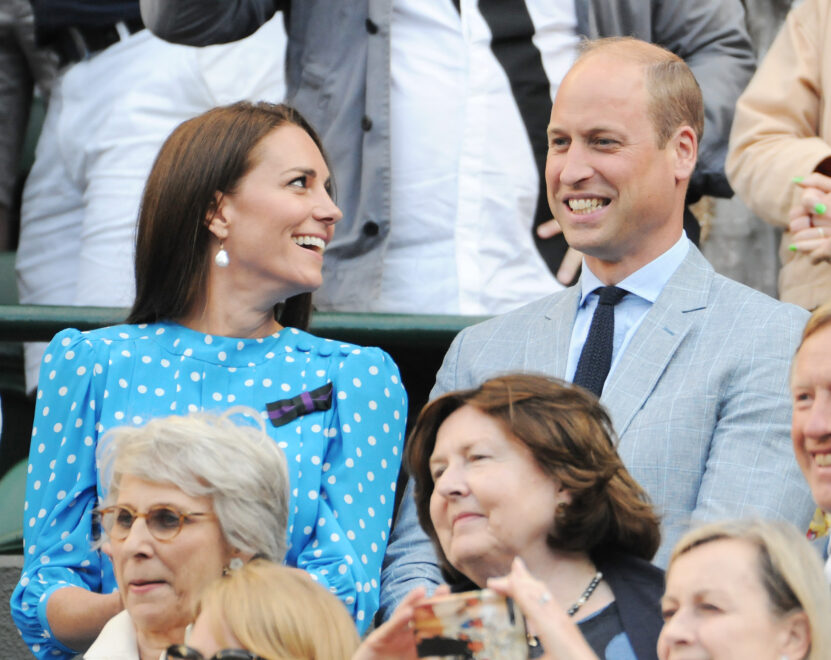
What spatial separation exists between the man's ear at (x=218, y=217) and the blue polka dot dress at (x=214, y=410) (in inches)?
9.0

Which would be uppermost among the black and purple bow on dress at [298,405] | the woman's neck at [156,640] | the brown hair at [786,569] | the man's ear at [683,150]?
the man's ear at [683,150]

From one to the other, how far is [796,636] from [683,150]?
170 centimetres

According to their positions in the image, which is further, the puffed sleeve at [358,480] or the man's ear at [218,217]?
the man's ear at [218,217]

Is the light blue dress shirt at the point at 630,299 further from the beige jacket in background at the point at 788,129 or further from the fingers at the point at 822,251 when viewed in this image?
the beige jacket in background at the point at 788,129

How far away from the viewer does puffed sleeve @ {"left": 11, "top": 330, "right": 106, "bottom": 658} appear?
10.7ft

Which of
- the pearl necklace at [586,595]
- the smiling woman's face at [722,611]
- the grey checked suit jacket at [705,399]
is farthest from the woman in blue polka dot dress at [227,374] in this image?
the smiling woman's face at [722,611]

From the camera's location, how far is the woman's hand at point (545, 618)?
7.55 ft

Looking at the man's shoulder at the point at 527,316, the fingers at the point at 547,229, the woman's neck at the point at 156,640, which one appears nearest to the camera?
the woman's neck at the point at 156,640

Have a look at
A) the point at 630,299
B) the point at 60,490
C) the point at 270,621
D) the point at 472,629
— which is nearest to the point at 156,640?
the point at 270,621

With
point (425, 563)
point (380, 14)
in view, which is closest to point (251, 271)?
point (425, 563)

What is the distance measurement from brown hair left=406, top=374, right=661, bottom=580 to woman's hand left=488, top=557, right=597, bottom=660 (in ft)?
1.42

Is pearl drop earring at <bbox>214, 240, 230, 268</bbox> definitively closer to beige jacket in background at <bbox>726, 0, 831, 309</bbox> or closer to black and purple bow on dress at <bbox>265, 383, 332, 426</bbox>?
black and purple bow on dress at <bbox>265, 383, 332, 426</bbox>

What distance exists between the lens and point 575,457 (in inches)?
110

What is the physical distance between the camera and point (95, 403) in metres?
3.44
